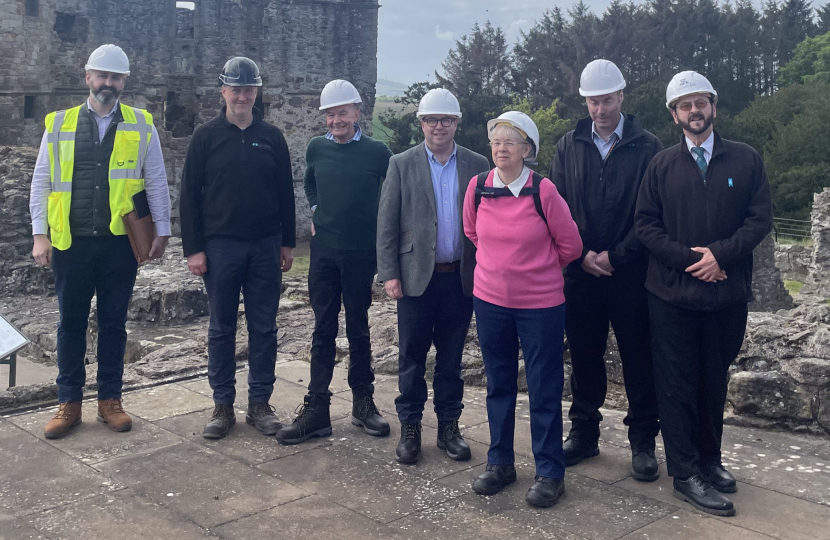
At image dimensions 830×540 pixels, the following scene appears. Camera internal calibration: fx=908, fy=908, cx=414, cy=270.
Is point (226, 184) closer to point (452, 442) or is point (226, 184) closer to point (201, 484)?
point (201, 484)

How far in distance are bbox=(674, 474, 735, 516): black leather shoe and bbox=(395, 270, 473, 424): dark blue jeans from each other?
121 cm

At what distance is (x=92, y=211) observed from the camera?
5.08 meters

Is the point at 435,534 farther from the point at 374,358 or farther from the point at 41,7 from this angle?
the point at 41,7

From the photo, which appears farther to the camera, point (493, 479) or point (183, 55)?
point (183, 55)

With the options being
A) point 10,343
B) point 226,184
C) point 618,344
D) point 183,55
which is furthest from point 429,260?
point 183,55

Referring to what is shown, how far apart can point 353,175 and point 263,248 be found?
677 mm

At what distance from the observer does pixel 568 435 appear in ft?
16.1

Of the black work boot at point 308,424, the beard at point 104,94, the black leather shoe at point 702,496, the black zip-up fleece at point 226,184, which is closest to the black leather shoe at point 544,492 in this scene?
the black leather shoe at point 702,496

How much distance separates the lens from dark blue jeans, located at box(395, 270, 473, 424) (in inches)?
189

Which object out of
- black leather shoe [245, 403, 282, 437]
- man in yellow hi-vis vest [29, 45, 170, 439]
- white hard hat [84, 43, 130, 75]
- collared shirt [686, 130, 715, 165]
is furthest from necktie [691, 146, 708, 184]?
white hard hat [84, 43, 130, 75]

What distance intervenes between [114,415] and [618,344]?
2.87 metres

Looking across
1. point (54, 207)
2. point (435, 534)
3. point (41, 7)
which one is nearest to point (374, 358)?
point (54, 207)

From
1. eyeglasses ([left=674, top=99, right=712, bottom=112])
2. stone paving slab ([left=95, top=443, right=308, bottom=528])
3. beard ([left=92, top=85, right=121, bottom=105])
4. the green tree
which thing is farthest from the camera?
the green tree

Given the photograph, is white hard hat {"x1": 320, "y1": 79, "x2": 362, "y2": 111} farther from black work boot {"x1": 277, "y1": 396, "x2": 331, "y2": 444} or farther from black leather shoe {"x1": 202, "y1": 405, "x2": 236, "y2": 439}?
black leather shoe {"x1": 202, "y1": 405, "x2": 236, "y2": 439}
